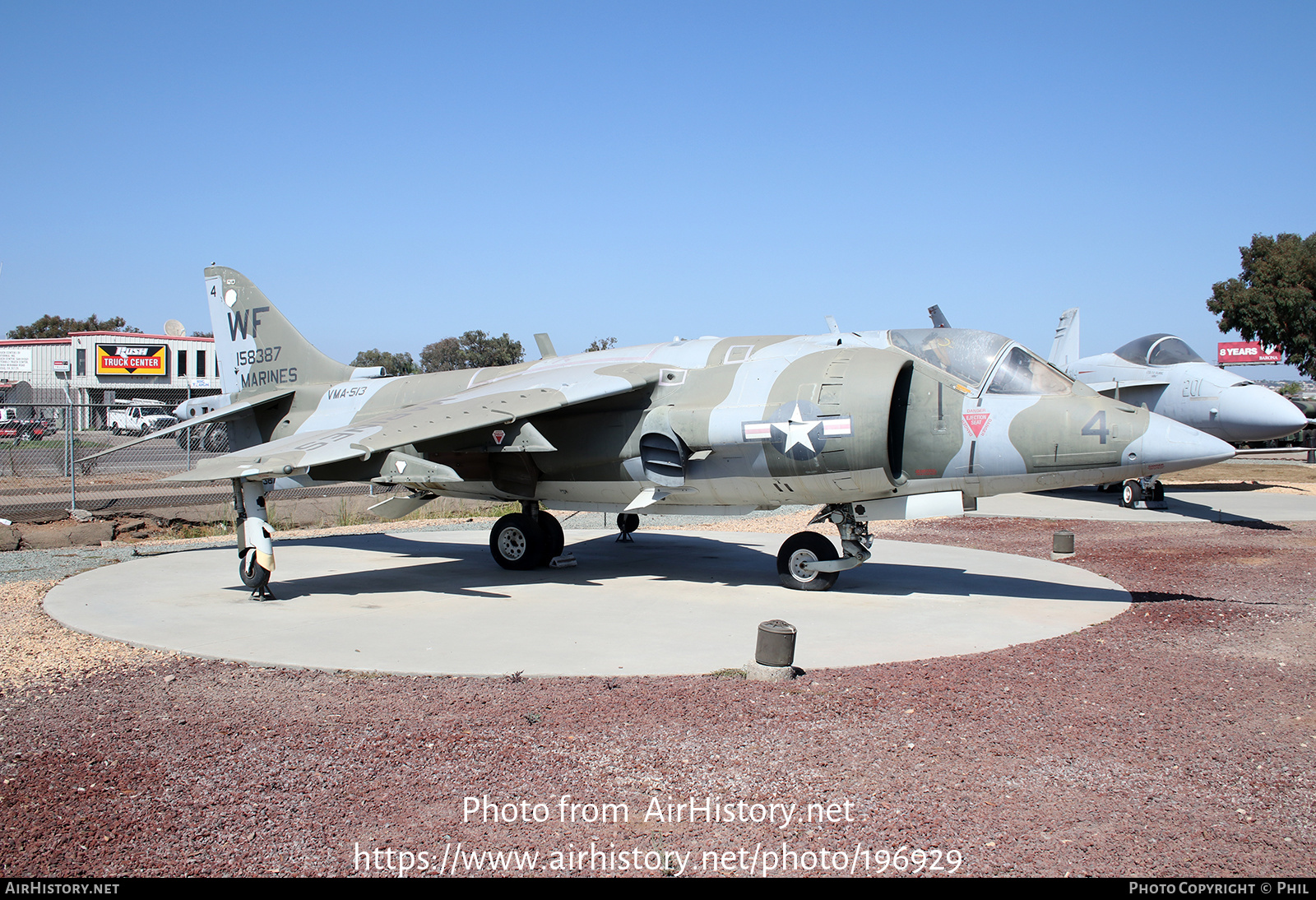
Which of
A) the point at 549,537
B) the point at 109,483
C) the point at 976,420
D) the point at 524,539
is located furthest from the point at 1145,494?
the point at 109,483

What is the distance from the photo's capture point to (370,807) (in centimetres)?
439

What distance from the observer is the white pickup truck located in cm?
4100

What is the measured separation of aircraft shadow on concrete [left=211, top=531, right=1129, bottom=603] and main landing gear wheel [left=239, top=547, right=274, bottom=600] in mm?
318

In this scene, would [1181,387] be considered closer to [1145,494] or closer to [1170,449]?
[1145,494]

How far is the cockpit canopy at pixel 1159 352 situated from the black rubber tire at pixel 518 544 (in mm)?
18105

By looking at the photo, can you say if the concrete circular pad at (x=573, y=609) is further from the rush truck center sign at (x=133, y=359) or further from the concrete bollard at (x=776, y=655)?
the rush truck center sign at (x=133, y=359)

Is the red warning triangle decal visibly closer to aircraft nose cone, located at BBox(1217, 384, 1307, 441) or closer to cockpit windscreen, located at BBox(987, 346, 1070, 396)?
cockpit windscreen, located at BBox(987, 346, 1070, 396)

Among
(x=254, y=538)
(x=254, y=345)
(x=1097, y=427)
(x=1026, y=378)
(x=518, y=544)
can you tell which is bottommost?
(x=518, y=544)

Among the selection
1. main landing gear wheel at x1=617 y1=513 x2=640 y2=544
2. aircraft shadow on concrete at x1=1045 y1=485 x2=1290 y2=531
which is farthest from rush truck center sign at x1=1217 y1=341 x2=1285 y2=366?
main landing gear wheel at x1=617 y1=513 x2=640 y2=544

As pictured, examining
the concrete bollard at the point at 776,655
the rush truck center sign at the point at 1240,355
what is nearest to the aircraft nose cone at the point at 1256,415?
the concrete bollard at the point at 776,655

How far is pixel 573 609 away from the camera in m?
9.55

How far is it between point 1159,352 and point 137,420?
45.9 m

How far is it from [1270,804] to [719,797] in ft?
9.24

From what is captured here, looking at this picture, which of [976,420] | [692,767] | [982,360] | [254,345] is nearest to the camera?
[692,767]
